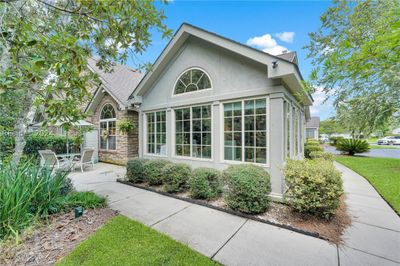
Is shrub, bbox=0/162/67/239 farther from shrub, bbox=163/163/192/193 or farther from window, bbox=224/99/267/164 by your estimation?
window, bbox=224/99/267/164

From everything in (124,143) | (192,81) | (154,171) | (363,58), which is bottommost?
(154,171)

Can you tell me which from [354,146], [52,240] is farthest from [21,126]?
[354,146]

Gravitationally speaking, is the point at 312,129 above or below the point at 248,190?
above

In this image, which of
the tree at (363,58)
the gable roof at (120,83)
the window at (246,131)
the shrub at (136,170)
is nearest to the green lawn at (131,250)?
the tree at (363,58)

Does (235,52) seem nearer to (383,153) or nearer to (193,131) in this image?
(193,131)

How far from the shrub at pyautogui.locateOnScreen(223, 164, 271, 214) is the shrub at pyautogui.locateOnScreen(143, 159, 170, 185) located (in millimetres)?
3014

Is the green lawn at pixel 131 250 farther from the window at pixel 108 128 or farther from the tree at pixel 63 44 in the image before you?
the window at pixel 108 128

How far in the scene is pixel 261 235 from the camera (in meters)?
3.82

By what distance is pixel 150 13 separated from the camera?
4.46 m

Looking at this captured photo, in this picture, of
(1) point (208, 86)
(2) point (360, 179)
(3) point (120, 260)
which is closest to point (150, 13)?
(1) point (208, 86)

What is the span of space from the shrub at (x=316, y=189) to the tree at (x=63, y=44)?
4.93 m

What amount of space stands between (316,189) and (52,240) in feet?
18.1

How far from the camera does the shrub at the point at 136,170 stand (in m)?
7.35

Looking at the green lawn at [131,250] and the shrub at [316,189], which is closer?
the green lawn at [131,250]
